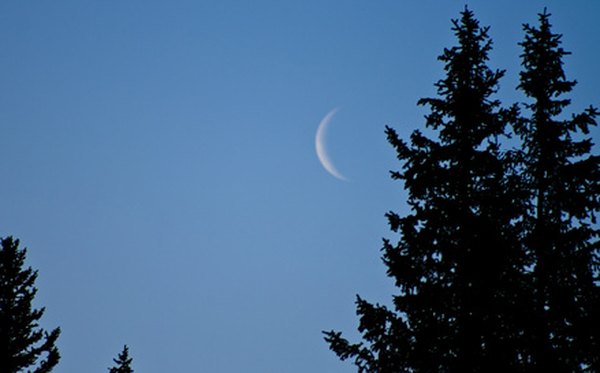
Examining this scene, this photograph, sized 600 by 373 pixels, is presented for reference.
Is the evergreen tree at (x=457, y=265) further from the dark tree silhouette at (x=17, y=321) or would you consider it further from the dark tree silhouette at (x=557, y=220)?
the dark tree silhouette at (x=17, y=321)

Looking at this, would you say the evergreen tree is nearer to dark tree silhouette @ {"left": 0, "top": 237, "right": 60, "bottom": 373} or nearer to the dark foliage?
the dark foliage

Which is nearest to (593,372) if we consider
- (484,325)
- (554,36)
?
(484,325)

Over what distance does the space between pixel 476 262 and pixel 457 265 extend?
0.48 m

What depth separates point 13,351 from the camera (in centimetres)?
1822

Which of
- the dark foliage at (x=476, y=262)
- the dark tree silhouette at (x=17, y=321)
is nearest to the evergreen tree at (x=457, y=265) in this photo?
the dark foliage at (x=476, y=262)

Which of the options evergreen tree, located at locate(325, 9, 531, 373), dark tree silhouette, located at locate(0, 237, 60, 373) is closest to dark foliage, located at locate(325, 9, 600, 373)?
evergreen tree, located at locate(325, 9, 531, 373)

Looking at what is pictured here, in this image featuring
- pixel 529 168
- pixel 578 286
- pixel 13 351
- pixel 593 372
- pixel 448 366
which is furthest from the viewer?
pixel 13 351

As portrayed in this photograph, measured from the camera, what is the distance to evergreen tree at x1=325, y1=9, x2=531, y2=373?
1127cm

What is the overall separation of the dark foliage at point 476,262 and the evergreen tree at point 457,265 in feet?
0.09

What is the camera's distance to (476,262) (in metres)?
11.7

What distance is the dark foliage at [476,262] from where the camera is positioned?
37.1ft

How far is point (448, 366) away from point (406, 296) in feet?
6.27

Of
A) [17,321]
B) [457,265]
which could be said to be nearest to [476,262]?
[457,265]

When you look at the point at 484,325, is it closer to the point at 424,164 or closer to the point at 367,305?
the point at 367,305
